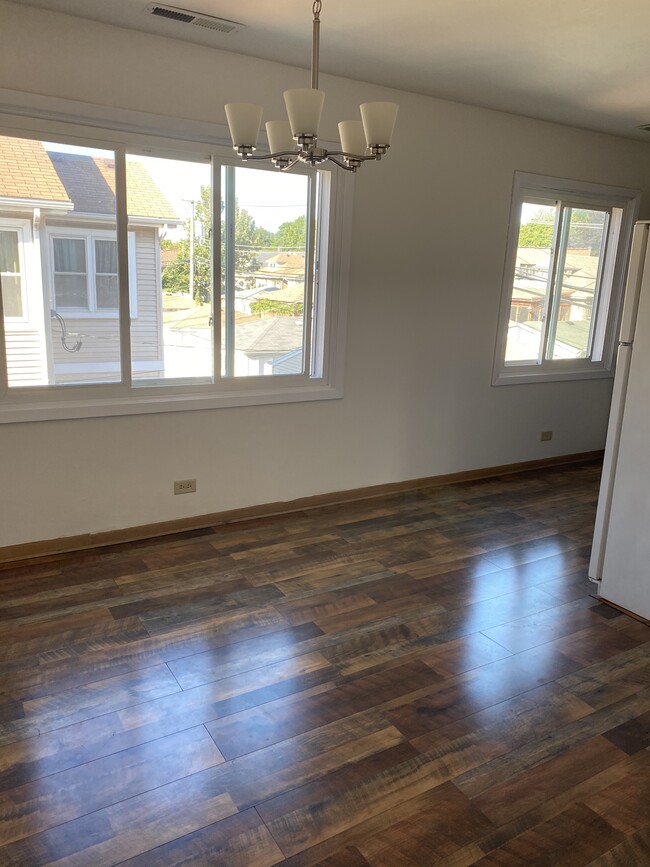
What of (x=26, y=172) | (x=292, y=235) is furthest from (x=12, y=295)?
(x=292, y=235)

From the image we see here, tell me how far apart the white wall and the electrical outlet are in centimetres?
5

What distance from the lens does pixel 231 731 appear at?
2.22m

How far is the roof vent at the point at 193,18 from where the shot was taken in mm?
2867

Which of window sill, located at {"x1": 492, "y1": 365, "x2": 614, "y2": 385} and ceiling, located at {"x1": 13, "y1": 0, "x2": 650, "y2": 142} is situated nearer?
ceiling, located at {"x1": 13, "y1": 0, "x2": 650, "y2": 142}

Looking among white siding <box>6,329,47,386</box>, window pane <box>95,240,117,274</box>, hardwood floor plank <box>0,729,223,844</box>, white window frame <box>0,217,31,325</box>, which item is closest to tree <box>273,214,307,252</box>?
window pane <box>95,240,117,274</box>

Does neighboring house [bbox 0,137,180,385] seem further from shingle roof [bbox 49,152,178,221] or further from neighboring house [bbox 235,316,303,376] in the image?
neighboring house [bbox 235,316,303,376]

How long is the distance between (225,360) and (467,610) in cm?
203

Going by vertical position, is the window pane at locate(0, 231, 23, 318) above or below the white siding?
above

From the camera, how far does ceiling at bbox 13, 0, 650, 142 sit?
2771 mm

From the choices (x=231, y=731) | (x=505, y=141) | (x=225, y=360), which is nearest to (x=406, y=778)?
(x=231, y=731)

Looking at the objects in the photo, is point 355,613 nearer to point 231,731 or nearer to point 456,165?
point 231,731

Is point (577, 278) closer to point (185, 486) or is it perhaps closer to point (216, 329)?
point (216, 329)

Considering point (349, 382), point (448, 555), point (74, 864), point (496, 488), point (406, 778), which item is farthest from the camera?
point (496, 488)

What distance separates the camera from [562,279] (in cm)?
532
